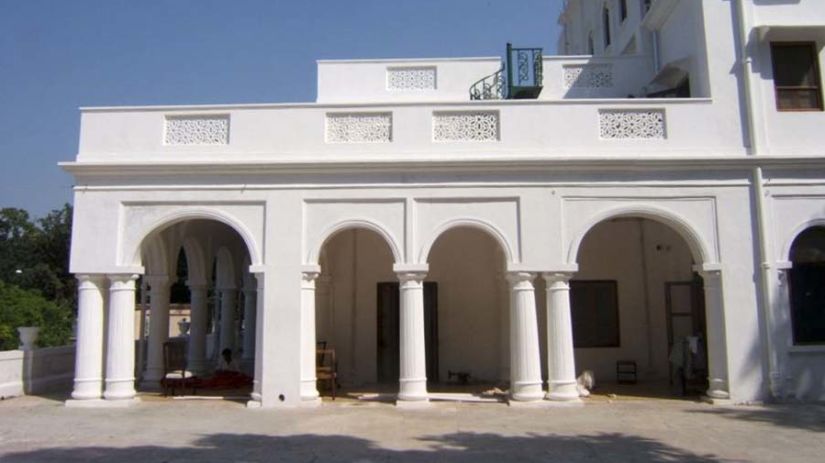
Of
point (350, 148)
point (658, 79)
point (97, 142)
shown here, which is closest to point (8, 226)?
point (97, 142)

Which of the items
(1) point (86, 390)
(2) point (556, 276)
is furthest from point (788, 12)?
(1) point (86, 390)

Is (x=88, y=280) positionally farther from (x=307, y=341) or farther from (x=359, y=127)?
(x=359, y=127)

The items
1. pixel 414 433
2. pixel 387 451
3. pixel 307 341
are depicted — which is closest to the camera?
pixel 387 451

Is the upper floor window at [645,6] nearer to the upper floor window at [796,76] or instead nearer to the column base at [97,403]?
the upper floor window at [796,76]

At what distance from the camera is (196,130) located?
12.0m

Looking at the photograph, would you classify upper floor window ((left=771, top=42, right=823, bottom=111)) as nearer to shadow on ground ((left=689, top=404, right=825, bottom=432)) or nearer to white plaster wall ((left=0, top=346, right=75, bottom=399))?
shadow on ground ((left=689, top=404, right=825, bottom=432))

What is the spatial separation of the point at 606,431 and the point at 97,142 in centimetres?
960

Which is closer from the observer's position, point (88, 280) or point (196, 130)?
point (88, 280)

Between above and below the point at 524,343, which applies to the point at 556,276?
above

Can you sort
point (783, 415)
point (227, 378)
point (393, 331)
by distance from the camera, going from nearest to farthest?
→ point (783, 415)
point (227, 378)
point (393, 331)

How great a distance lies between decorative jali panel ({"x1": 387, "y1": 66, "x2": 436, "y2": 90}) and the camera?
612 inches

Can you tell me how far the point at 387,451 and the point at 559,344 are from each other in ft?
14.2

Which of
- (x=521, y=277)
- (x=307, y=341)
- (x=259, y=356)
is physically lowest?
(x=259, y=356)

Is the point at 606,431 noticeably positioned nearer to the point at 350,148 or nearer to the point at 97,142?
the point at 350,148
